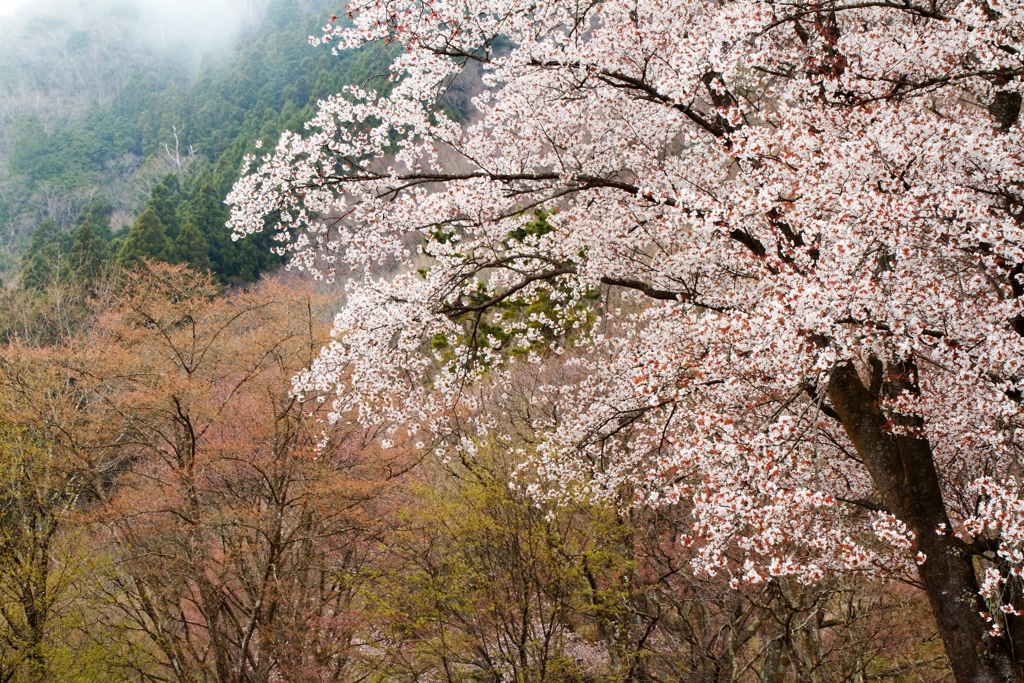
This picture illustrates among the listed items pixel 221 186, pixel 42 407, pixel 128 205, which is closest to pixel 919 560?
pixel 42 407

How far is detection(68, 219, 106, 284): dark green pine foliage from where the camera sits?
25250 mm

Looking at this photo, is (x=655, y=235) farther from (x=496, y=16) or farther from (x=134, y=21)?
(x=134, y=21)

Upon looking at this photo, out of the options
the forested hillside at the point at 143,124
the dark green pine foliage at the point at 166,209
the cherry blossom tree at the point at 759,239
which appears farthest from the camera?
the forested hillside at the point at 143,124

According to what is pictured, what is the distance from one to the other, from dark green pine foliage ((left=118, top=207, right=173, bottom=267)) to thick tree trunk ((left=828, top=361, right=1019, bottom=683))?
84.5 ft

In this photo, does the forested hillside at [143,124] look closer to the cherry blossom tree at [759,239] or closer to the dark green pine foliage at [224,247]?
the dark green pine foliage at [224,247]

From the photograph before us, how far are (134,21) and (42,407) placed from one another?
8296cm

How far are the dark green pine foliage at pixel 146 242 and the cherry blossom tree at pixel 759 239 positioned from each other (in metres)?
22.8

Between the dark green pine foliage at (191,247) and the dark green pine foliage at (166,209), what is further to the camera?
the dark green pine foliage at (166,209)

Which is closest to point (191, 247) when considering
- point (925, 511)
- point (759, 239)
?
point (759, 239)

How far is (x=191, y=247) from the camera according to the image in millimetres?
28500

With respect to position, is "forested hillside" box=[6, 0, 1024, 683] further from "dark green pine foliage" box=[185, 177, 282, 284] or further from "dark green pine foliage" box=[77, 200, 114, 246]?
"dark green pine foliage" box=[77, 200, 114, 246]

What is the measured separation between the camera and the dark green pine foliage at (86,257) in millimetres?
25250

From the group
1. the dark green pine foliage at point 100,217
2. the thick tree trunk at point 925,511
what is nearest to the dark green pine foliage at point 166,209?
the dark green pine foliage at point 100,217

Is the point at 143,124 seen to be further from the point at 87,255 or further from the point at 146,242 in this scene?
the point at 146,242
